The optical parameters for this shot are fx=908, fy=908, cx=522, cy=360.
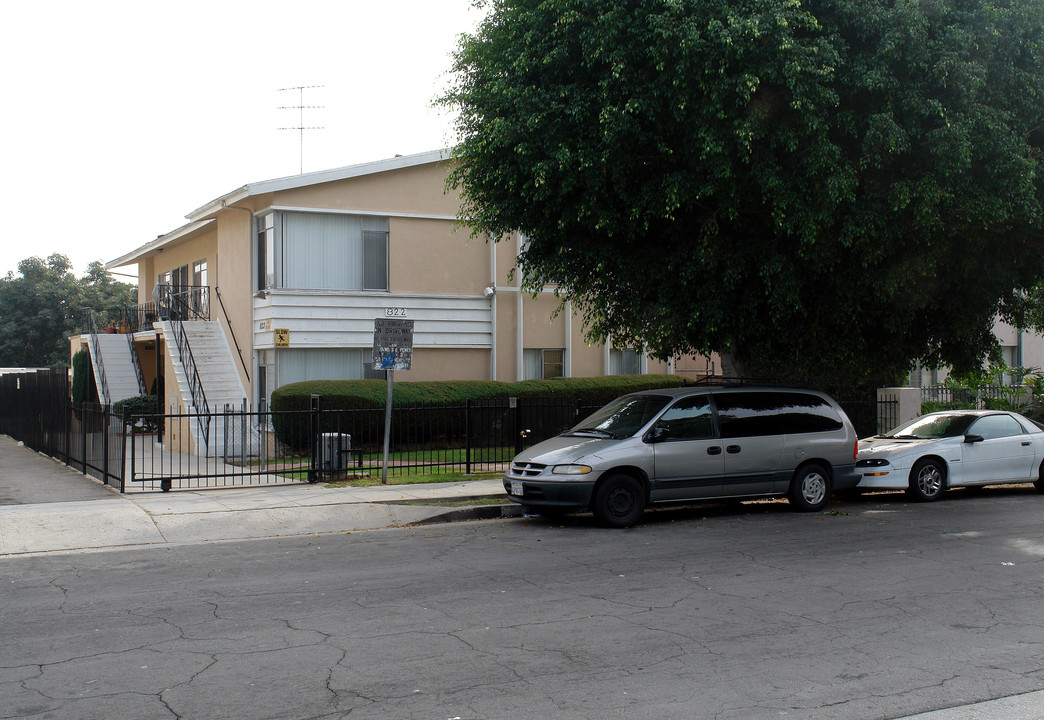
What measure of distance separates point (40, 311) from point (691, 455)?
5086 cm

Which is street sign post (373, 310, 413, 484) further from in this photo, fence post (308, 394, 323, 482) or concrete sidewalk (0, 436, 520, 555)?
concrete sidewalk (0, 436, 520, 555)

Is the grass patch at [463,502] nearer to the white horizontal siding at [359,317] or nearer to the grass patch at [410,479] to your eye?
the grass patch at [410,479]

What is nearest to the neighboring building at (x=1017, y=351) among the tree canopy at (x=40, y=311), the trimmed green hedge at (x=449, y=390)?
the trimmed green hedge at (x=449, y=390)

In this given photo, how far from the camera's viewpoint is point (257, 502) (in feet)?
42.0

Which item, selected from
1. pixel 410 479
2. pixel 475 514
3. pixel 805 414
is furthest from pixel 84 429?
pixel 805 414

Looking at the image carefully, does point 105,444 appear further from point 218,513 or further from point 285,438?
point 285,438

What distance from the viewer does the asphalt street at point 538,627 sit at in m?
5.27

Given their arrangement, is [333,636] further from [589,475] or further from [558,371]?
[558,371]

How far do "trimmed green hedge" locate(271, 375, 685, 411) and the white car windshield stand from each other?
873cm

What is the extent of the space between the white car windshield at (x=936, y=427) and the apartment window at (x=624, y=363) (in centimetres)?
1042

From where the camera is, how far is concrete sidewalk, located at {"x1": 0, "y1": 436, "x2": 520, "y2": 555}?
1069 centimetres

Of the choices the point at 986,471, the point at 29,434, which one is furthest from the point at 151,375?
the point at 986,471

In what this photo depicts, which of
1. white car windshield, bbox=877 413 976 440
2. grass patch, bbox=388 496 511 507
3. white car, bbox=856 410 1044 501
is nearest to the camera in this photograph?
grass patch, bbox=388 496 511 507

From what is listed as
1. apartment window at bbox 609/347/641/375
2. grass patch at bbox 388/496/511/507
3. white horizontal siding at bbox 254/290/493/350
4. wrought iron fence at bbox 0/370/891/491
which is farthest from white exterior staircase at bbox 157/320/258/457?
apartment window at bbox 609/347/641/375
